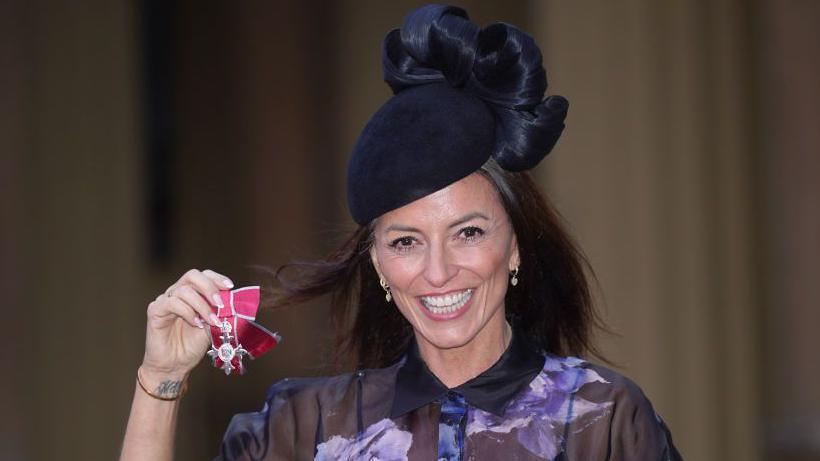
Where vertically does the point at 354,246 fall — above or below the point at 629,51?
below

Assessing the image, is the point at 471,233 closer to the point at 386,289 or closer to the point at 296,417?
the point at 386,289

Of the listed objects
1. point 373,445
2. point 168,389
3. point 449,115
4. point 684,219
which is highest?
point 449,115

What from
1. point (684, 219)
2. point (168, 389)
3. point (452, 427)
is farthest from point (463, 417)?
point (684, 219)

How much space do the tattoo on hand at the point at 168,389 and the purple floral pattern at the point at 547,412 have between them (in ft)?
1.86

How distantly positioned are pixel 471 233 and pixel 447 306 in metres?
0.15

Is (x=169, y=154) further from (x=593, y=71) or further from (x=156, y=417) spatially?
(x=156, y=417)

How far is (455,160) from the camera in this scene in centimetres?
255

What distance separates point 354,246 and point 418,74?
0.41 m

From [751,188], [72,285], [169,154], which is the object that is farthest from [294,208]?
[751,188]

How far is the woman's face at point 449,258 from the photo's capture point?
8.43 feet

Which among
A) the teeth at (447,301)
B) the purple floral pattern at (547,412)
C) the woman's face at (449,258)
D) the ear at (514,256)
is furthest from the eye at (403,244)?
the purple floral pattern at (547,412)

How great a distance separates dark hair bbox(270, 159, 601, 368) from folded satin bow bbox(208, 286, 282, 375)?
307 millimetres

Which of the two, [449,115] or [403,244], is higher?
[449,115]

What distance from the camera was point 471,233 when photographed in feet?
8.57
